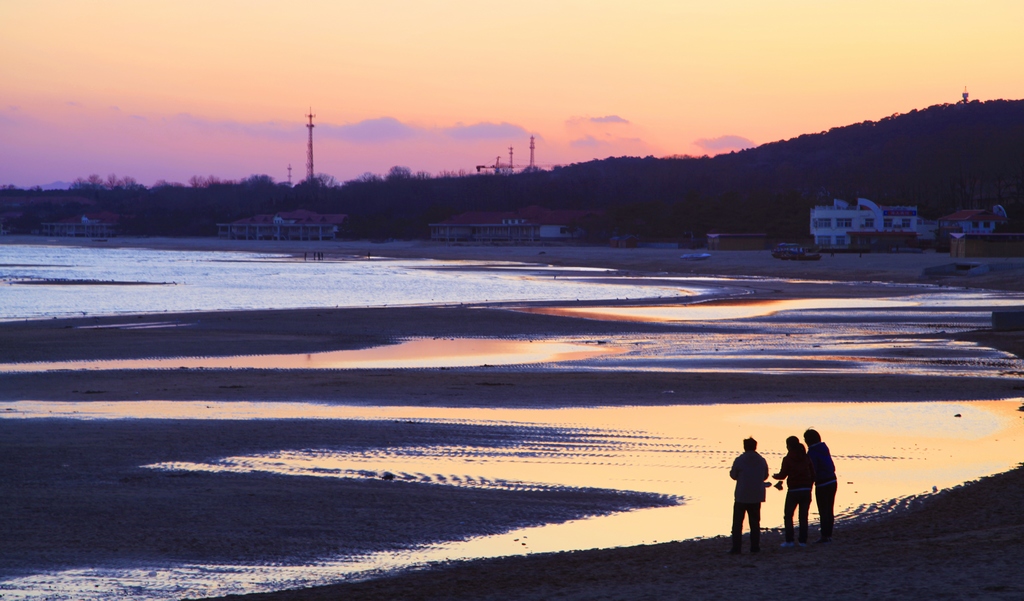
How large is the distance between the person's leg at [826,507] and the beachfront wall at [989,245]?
229 ft

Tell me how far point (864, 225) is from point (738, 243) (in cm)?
1270

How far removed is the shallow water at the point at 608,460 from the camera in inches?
323

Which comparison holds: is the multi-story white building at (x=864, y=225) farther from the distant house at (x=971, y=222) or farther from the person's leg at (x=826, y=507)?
the person's leg at (x=826, y=507)

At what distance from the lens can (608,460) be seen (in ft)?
40.7

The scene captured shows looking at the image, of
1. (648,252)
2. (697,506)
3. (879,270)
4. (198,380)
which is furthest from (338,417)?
(648,252)

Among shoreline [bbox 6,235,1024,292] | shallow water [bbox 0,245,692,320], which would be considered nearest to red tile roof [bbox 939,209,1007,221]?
shoreline [bbox 6,235,1024,292]

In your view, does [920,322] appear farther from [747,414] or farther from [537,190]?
[537,190]

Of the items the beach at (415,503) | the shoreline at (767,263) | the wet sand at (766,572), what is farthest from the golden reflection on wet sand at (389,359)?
the shoreline at (767,263)

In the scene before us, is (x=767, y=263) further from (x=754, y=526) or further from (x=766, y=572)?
(x=766, y=572)

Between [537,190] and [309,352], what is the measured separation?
16392 centimetres

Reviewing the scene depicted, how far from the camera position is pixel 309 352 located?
25391mm

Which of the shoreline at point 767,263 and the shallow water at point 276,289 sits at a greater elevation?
the shoreline at point 767,263

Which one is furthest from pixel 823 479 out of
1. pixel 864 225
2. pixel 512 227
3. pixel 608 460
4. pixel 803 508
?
pixel 512 227

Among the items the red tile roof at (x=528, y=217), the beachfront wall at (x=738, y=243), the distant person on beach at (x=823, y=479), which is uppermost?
the red tile roof at (x=528, y=217)
